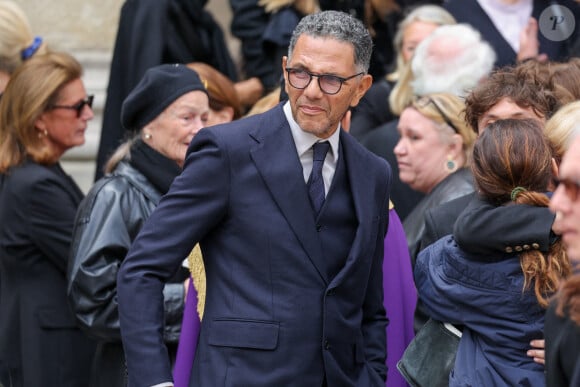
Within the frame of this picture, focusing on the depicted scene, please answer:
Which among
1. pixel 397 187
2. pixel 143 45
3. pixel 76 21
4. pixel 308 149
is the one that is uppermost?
pixel 308 149

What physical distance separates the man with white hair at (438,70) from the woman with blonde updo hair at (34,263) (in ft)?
5.15

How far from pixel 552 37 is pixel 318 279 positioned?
11.2 feet

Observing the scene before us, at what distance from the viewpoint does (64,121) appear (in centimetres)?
584

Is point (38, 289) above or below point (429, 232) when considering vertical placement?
below

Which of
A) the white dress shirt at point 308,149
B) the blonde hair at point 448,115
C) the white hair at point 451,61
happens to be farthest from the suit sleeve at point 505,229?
the white hair at point 451,61

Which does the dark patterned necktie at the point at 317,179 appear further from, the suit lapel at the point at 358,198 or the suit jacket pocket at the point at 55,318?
the suit jacket pocket at the point at 55,318

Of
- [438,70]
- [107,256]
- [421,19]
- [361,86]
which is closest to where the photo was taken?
[361,86]

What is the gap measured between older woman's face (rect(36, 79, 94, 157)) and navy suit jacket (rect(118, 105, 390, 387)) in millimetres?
1923

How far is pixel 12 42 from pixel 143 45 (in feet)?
2.41

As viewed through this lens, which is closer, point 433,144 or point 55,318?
point 55,318

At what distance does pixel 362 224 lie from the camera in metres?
4.05

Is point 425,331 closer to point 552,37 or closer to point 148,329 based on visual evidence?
point 148,329

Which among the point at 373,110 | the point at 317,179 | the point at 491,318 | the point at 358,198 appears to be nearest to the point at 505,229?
the point at 491,318

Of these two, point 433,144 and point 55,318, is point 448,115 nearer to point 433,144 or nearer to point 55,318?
point 433,144
